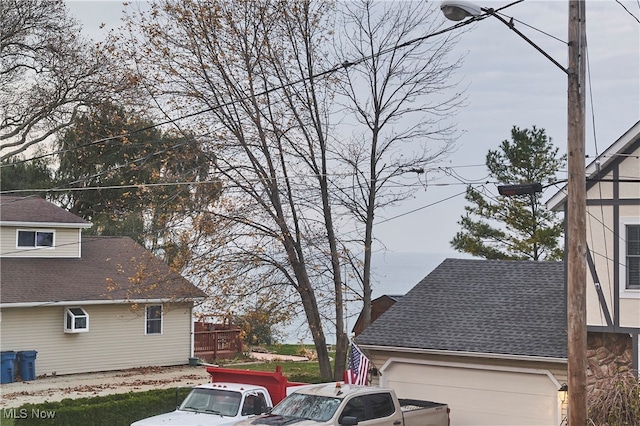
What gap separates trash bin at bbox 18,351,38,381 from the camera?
94.0 feet

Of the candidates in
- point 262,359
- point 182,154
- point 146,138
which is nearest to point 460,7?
point 182,154

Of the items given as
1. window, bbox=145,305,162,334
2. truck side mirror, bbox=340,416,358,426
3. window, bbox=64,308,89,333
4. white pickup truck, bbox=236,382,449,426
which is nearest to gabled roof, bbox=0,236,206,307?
window, bbox=64,308,89,333

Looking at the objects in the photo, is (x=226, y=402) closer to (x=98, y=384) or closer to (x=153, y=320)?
(x=98, y=384)

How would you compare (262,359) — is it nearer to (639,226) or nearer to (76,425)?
(76,425)

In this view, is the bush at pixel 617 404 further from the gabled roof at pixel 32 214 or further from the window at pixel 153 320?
the gabled roof at pixel 32 214

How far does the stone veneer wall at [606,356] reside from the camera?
16.7m

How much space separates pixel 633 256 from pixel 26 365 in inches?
815

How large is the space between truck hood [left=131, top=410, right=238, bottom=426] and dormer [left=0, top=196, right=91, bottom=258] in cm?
1745

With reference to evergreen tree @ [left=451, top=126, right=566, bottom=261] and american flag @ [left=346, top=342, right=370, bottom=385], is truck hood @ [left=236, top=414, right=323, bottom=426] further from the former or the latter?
evergreen tree @ [left=451, top=126, right=566, bottom=261]

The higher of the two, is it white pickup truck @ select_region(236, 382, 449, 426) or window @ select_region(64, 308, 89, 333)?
window @ select_region(64, 308, 89, 333)

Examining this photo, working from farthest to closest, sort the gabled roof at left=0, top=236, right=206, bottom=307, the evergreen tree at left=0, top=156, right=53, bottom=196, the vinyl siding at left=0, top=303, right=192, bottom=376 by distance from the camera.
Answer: the evergreen tree at left=0, top=156, right=53, bottom=196 → the vinyl siding at left=0, top=303, right=192, bottom=376 → the gabled roof at left=0, top=236, right=206, bottom=307

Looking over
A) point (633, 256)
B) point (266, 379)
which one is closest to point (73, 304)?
point (266, 379)

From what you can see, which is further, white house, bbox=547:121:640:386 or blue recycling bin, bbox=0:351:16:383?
blue recycling bin, bbox=0:351:16:383

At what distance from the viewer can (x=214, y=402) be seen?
16969mm
